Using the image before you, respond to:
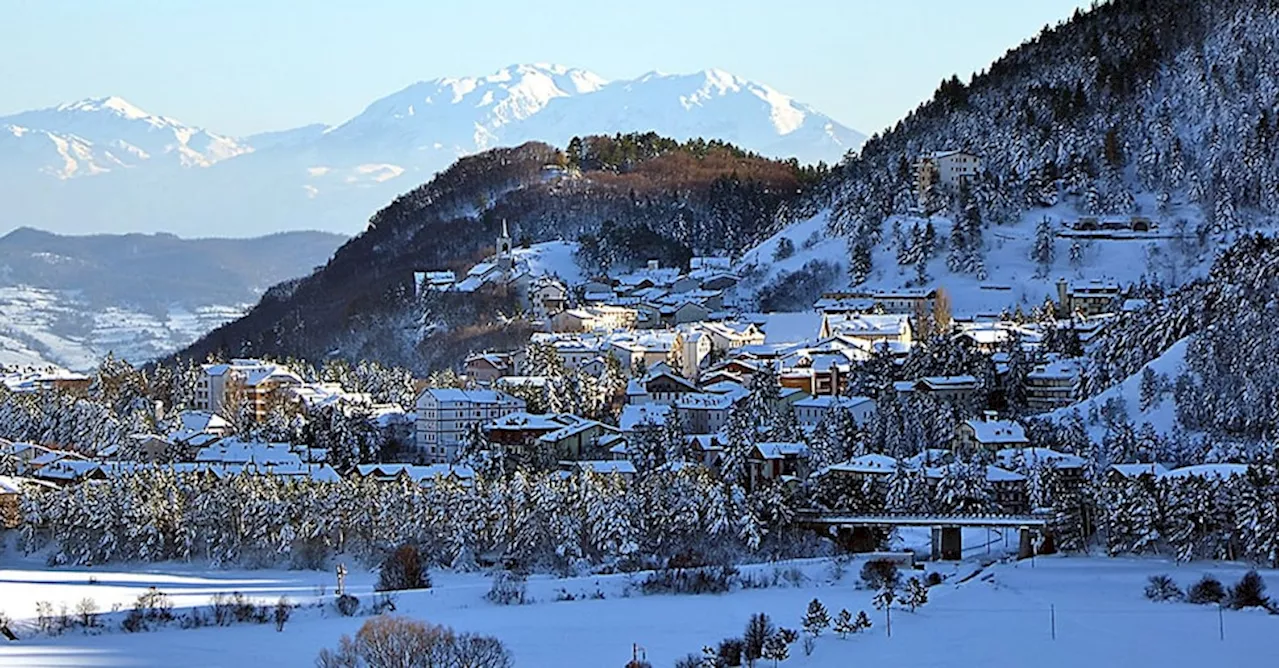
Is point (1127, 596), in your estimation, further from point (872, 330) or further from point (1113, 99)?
point (1113, 99)

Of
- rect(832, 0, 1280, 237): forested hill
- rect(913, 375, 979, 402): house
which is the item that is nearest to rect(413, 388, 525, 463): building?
rect(913, 375, 979, 402): house

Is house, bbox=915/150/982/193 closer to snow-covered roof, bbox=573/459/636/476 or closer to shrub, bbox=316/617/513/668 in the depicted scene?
snow-covered roof, bbox=573/459/636/476

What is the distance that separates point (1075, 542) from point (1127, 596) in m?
4.89

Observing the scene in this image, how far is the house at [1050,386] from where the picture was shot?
6047 centimetres

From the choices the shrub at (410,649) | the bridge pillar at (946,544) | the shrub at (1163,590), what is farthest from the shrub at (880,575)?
the shrub at (410,649)

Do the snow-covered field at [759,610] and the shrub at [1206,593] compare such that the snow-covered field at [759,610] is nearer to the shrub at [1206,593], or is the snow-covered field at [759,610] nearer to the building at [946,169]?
the shrub at [1206,593]

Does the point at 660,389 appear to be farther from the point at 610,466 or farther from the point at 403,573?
the point at 403,573

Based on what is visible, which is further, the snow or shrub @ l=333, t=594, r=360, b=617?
the snow

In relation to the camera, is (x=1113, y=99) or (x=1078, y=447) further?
(x=1113, y=99)

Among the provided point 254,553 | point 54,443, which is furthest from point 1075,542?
point 54,443

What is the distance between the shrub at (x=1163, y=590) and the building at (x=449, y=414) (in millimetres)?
25187

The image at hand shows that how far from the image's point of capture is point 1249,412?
5238cm

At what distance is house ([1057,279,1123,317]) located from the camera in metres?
79.7

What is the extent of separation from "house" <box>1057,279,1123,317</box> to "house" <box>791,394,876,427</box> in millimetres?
20273
